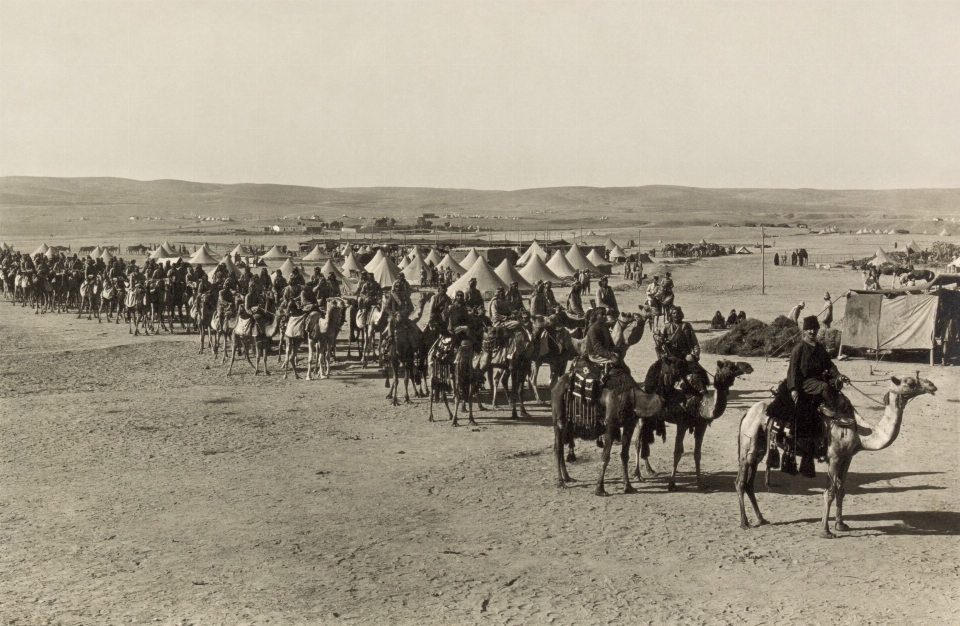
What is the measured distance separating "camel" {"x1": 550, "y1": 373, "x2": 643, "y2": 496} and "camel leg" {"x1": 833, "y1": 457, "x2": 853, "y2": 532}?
248 centimetres

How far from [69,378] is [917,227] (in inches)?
4752

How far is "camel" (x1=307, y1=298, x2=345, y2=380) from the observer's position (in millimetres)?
19438

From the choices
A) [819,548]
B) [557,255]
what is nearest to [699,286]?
[557,255]

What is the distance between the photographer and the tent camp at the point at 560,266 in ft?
142

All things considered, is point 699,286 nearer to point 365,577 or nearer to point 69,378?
point 69,378

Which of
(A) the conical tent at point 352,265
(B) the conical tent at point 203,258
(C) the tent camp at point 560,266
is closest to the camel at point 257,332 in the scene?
(A) the conical tent at point 352,265

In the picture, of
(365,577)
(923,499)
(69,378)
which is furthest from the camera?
(69,378)

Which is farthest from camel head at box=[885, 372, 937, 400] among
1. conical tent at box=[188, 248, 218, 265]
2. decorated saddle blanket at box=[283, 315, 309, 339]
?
conical tent at box=[188, 248, 218, 265]

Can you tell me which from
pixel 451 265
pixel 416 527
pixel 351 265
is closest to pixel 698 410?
pixel 416 527

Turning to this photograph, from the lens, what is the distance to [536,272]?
42281 millimetres

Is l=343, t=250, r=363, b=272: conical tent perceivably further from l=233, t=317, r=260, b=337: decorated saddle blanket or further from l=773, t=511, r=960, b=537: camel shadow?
l=773, t=511, r=960, b=537: camel shadow

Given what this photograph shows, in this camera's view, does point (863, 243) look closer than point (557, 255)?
No

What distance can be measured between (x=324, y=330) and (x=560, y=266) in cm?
2569

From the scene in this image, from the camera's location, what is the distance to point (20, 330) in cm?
2939
